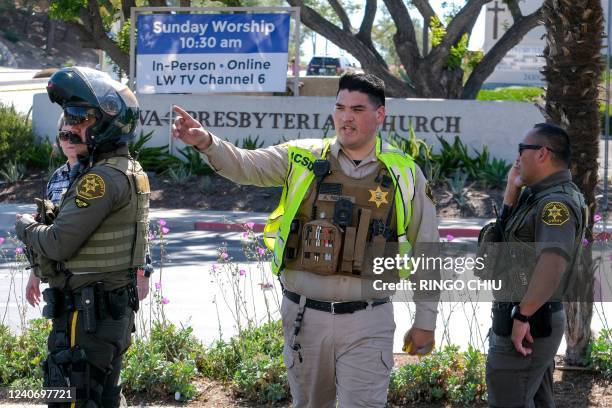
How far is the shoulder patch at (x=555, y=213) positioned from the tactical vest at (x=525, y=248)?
0.06 m

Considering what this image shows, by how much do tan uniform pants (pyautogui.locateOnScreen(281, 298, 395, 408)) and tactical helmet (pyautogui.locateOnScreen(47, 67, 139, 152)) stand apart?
3.43ft

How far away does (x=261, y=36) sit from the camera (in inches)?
800

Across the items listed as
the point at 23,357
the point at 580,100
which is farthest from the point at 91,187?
the point at 580,100

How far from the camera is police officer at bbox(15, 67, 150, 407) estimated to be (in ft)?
14.0

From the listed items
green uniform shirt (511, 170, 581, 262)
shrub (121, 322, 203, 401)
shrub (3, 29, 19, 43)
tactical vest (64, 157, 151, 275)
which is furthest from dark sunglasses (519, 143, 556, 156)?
shrub (3, 29, 19, 43)

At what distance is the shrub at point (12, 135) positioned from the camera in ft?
63.8

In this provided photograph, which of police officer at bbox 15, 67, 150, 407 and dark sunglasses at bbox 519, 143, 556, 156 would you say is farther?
dark sunglasses at bbox 519, 143, 556, 156

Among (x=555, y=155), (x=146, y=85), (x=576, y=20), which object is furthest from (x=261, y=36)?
(x=555, y=155)

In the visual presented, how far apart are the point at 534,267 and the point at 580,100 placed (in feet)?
7.82

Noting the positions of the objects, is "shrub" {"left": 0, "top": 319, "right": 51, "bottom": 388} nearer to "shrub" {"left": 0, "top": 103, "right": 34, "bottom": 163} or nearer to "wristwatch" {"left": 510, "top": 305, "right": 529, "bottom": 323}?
"wristwatch" {"left": 510, "top": 305, "right": 529, "bottom": 323}

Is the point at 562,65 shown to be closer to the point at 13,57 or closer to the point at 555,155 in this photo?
the point at 555,155

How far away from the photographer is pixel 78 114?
Answer: 14.5 feet

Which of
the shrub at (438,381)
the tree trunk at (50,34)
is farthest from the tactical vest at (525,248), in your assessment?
the tree trunk at (50,34)

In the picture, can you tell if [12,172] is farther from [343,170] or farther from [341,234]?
[341,234]
